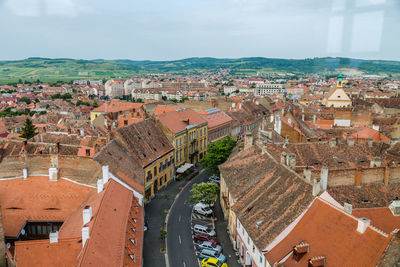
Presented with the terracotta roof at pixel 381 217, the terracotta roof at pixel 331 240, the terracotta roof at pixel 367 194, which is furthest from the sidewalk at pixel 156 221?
the terracotta roof at pixel 381 217

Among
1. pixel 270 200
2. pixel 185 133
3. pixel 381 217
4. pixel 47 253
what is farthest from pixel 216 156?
pixel 47 253

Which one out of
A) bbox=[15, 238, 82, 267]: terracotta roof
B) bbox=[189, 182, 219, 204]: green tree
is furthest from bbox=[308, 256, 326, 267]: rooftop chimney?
bbox=[189, 182, 219, 204]: green tree

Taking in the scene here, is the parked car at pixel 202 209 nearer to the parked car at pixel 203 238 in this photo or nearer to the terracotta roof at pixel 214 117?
the parked car at pixel 203 238

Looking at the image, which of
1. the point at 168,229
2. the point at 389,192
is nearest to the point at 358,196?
the point at 389,192

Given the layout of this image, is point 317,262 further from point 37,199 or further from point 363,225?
point 37,199

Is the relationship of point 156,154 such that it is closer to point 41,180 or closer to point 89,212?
point 41,180

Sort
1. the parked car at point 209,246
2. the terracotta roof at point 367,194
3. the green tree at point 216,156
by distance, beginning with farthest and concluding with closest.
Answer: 1. the green tree at point 216,156
2. the parked car at point 209,246
3. the terracotta roof at point 367,194

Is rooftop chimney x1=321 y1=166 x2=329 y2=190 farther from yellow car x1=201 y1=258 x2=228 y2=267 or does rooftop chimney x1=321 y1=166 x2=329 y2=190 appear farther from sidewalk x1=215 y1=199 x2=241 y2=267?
yellow car x1=201 y1=258 x2=228 y2=267
